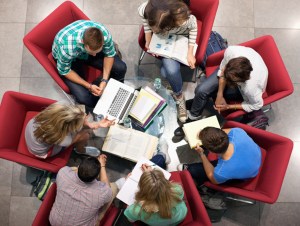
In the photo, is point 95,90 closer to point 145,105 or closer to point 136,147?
point 145,105

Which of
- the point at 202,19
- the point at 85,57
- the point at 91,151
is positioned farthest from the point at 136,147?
the point at 202,19

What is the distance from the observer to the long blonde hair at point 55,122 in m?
2.22

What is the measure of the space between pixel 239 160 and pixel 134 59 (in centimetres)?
182

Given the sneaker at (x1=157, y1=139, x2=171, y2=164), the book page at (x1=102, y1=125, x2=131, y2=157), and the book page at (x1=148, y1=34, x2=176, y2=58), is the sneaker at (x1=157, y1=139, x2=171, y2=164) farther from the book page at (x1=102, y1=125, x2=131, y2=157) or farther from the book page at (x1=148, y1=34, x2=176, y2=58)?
the book page at (x1=148, y1=34, x2=176, y2=58)

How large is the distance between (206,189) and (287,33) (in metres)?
2.19

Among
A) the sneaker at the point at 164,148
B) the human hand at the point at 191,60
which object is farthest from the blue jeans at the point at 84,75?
the sneaker at the point at 164,148

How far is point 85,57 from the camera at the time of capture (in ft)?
9.40

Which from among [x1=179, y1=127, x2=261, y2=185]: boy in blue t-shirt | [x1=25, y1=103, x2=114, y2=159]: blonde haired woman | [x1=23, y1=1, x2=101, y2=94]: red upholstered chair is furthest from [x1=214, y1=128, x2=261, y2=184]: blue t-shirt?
[x1=23, y1=1, x2=101, y2=94]: red upholstered chair

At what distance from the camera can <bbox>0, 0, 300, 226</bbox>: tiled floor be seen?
3164mm

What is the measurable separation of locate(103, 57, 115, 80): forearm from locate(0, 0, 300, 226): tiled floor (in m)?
0.63

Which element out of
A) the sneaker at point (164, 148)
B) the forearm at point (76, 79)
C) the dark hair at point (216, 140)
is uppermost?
the dark hair at point (216, 140)

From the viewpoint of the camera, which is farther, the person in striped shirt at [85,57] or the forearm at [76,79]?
the forearm at [76,79]

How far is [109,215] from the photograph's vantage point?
2.48 metres

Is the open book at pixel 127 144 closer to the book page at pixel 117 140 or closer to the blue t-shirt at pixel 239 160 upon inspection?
the book page at pixel 117 140
